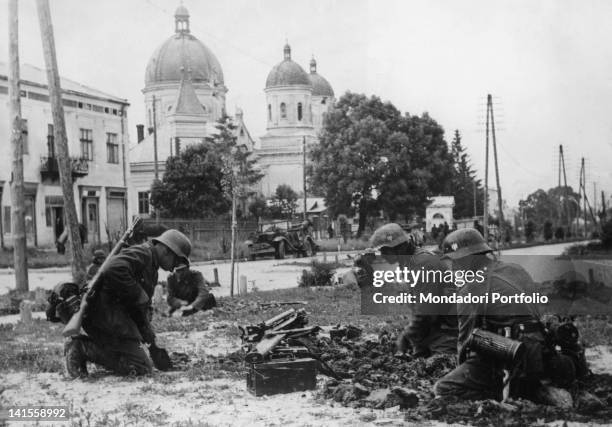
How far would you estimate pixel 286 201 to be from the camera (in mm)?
65125

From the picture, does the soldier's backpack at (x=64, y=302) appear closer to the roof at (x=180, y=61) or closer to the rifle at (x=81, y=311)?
the rifle at (x=81, y=311)

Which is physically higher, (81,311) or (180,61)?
(180,61)

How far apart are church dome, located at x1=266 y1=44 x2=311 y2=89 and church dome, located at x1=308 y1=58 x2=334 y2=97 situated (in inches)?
385

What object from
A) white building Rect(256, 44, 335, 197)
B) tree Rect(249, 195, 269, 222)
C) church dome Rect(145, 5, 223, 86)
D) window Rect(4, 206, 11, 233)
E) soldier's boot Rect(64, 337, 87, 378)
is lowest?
soldier's boot Rect(64, 337, 87, 378)

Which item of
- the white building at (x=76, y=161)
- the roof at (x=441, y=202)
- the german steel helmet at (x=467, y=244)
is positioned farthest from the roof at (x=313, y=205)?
the german steel helmet at (x=467, y=244)

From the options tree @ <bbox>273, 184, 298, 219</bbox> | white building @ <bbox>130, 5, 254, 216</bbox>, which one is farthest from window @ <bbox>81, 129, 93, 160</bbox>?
white building @ <bbox>130, 5, 254, 216</bbox>

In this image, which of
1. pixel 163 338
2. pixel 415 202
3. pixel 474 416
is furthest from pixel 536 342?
pixel 415 202

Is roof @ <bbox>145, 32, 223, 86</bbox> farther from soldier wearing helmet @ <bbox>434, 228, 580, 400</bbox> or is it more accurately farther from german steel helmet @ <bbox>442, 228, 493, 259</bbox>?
soldier wearing helmet @ <bbox>434, 228, 580, 400</bbox>

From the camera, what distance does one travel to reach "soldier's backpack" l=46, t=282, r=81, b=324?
8656mm

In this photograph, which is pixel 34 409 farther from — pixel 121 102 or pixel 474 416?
pixel 121 102

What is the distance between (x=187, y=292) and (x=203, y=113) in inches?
2447

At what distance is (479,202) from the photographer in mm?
80688

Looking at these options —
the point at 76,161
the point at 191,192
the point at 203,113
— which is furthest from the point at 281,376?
the point at 203,113

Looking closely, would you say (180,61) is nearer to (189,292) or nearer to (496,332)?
(189,292)
